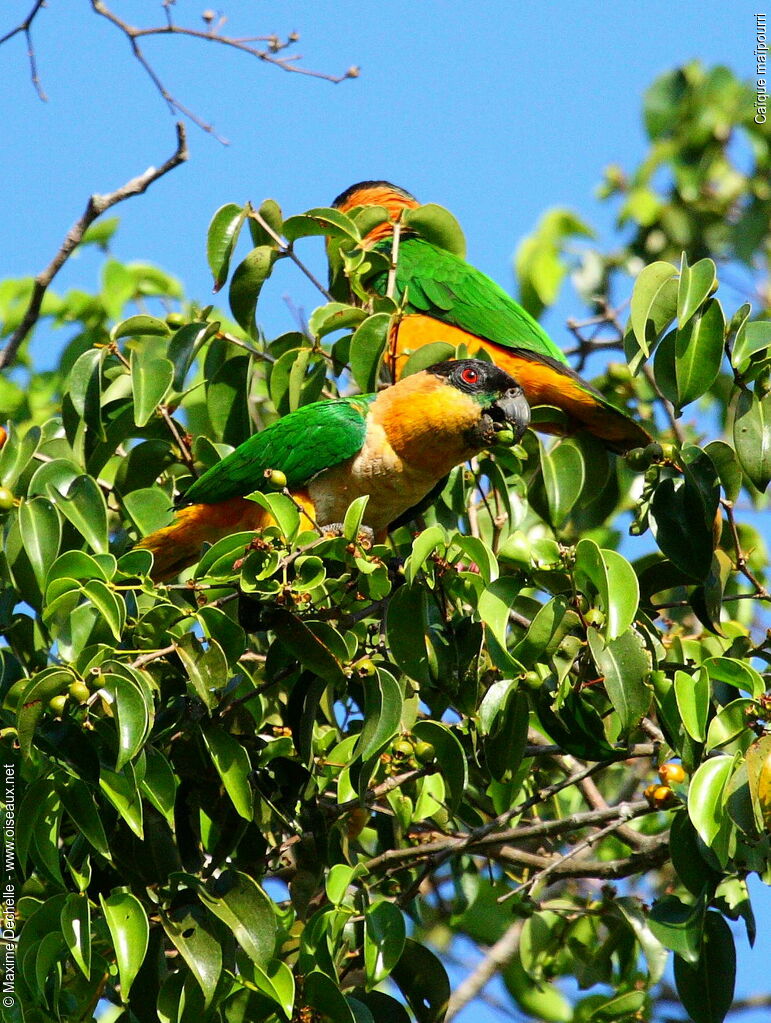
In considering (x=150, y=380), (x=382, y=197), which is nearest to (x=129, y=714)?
(x=150, y=380)

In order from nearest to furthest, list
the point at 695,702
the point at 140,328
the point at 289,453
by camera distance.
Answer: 1. the point at 695,702
2. the point at 140,328
3. the point at 289,453

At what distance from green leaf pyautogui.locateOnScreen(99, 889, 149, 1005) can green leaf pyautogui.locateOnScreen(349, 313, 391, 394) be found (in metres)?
1.93

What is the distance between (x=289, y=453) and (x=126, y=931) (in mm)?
1914

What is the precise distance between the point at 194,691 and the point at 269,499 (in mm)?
536

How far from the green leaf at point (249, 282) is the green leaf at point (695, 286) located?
5.11 ft

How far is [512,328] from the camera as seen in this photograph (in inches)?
212

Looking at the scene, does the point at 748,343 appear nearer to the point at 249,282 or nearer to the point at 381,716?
the point at 381,716

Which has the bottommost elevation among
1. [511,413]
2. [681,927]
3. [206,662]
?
[681,927]

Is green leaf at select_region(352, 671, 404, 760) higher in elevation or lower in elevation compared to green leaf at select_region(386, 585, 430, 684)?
lower

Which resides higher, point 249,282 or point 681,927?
point 249,282

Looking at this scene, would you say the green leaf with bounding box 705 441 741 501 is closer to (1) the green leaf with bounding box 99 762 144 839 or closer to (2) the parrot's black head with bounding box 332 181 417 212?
(1) the green leaf with bounding box 99 762 144 839

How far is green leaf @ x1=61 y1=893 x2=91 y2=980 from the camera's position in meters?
2.56

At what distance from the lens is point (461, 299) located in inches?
215

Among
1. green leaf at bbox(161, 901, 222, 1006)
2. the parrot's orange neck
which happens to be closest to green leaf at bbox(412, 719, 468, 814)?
green leaf at bbox(161, 901, 222, 1006)
